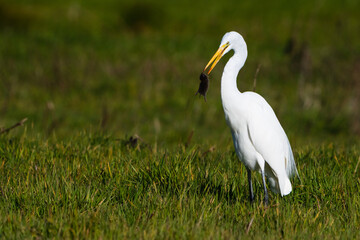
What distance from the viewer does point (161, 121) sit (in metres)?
11.1

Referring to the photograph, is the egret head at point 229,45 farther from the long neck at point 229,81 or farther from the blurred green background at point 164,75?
the blurred green background at point 164,75

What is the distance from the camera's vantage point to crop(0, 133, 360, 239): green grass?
9.96ft

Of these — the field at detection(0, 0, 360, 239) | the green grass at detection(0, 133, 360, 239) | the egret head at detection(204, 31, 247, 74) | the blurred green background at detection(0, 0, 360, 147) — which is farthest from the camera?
the blurred green background at detection(0, 0, 360, 147)

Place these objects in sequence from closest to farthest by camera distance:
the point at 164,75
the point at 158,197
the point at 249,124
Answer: the point at 158,197 < the point at 249,124 < the point at 164,75

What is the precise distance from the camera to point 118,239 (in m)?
2.89

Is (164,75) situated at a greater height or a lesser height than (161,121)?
greater

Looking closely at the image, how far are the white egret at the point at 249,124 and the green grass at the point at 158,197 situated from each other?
241 millimetres

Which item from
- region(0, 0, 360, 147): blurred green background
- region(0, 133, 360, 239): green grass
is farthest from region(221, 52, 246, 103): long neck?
region(0, 0, 360, 147): blurred green background

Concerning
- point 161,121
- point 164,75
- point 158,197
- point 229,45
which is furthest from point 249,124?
point 164,75

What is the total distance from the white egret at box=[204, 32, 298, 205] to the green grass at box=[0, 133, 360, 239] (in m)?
0.24

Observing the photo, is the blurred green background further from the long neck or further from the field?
the long neck

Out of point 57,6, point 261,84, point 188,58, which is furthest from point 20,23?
point 261,84

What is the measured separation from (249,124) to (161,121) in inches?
294

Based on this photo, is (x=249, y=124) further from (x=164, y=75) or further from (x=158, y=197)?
(x=164, y=75)
